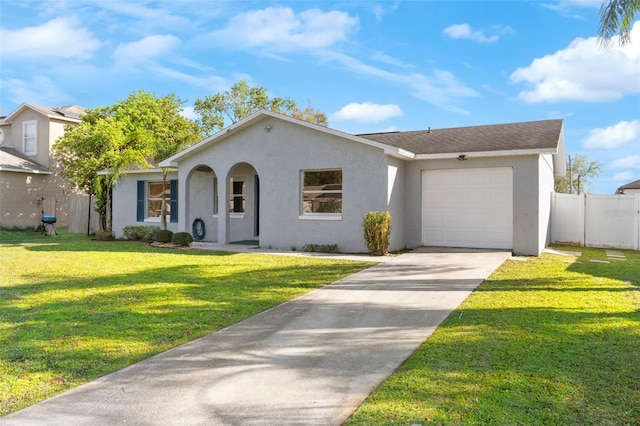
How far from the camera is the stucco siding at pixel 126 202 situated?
63.3ft

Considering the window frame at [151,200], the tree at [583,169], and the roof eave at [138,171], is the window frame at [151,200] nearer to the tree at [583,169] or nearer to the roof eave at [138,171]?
the roof eave at [138,171]

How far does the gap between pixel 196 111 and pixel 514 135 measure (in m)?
33.9

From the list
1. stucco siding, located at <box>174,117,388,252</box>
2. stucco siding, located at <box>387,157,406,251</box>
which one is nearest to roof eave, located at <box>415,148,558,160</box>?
stucco siding, located at <box>387,157,406,251</box>

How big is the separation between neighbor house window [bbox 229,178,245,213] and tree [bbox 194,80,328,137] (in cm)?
2480

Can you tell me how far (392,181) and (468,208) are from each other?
2.62m

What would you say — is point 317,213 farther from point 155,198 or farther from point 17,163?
point 17,163

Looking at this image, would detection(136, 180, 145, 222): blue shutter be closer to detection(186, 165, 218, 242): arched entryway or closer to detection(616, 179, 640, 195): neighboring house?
detection(186, 165, 218, 242): arched entryway

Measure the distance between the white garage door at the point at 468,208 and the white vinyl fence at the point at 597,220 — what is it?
15.8 feet

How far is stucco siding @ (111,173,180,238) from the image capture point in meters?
19.3

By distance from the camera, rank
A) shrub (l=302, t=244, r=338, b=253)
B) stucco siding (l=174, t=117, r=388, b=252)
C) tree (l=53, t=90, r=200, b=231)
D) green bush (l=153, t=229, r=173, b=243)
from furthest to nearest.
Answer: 1. tree (l=53, t=90, r=200, b=231)
2. green bush (l=153, t=229, r=173, b=243)
3. shrub (l=302, t=244, r=338, b=253)
4. stucco siding (l=174, t=117, r=388, b=252)

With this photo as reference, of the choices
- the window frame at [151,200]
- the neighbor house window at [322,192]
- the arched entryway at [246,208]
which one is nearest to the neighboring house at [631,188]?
the neighbor house window at [322,192]

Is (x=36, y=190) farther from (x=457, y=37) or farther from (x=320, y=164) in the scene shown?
(x=457, y=37)

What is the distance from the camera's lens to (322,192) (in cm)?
1489

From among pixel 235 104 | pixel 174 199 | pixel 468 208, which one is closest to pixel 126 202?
pixel 174 199
